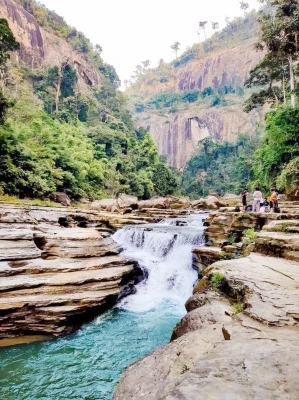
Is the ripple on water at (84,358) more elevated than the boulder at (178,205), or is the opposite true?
the boulder at (178,205)

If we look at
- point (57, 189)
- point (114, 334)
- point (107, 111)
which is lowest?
point (114, 334)

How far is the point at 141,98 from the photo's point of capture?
334ft

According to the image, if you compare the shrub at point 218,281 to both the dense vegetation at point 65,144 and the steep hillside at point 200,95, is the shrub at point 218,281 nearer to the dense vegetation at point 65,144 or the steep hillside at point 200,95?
the dense vegetation at point 65,144

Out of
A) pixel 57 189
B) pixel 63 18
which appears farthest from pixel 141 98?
pixel 57 189

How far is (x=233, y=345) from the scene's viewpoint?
10.3 ft

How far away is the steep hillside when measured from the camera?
78938mm

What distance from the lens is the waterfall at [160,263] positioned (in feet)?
31.3


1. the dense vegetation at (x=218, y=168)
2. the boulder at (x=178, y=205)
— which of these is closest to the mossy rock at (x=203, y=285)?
the boulder at (x=178, y=205)

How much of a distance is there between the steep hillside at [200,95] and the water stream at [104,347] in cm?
6838

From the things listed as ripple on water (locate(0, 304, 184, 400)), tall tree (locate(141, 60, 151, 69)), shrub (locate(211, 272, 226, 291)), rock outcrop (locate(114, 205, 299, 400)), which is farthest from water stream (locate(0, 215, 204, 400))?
tall tree (locate(141, 60, 151, 69))

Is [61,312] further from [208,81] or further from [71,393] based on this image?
[208,81]

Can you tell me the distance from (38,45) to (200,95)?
51.5 meters

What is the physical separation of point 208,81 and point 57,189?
83621 millimetres

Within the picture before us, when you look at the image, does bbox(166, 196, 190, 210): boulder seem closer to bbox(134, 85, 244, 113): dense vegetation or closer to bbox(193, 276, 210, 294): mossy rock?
bbox(193, 276, 210, 294): mossy rock
